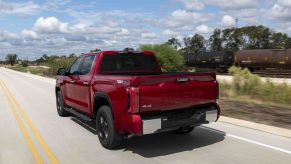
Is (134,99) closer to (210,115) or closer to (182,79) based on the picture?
(182,79)

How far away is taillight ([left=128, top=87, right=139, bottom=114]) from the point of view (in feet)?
22.6

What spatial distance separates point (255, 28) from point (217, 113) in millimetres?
92790

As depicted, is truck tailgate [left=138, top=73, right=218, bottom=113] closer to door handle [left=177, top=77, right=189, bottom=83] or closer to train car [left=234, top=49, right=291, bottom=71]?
door handle [left=177, top=77, right=189, bottom=83]

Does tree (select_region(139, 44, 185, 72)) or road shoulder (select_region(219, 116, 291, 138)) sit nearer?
road shoulder (select_region(219, 116, 291, 138))

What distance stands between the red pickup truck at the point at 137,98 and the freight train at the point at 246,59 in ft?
115

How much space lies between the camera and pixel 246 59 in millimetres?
45312

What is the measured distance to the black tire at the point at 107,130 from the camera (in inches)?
300

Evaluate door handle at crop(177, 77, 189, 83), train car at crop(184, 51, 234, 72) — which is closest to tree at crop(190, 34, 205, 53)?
train car at crop(184, 51, 234, 72)

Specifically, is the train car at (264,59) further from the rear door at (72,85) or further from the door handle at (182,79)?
the door handle at (182,79)

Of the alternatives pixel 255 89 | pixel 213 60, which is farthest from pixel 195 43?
pixel 255 89

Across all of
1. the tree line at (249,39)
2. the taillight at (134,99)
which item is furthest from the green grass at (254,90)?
the tree line at (249,39)

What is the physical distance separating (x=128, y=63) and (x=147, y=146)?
7.57ft

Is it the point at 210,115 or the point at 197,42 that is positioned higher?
the point at 197,42

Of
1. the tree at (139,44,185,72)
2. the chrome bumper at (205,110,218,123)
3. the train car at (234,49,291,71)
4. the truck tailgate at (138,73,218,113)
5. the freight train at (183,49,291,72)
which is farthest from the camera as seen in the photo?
the tree at (139,44,185,72)
